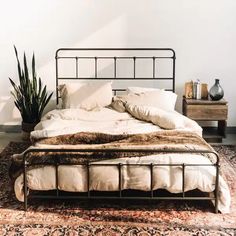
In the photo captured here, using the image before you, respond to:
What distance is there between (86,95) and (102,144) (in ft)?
5.06

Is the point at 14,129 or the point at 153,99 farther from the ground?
the point at 153,99

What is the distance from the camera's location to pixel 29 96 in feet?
17.4

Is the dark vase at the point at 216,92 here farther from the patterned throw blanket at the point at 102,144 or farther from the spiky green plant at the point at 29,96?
the spiky green plant at the point at 29,96

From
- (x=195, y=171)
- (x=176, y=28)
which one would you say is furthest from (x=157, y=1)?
(x=195, y=171)

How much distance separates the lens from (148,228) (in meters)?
3.19

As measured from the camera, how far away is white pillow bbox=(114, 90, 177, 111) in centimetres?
493

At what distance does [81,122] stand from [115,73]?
4.34ft

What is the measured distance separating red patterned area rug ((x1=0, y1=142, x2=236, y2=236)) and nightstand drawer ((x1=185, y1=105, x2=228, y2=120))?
1.77 metres

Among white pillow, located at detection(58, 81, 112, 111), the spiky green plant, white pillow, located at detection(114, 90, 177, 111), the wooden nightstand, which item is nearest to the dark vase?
the wooden nightstand

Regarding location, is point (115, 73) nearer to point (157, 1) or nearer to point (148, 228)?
point (157, 1)

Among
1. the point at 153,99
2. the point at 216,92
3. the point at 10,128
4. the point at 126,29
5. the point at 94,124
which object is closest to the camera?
the point at 94,124

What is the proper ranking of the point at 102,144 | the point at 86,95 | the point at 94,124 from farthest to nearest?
the point at 86,95 → the point at 94,124 → the point at 102,144

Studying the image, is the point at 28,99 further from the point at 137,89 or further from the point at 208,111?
the point at 208,111

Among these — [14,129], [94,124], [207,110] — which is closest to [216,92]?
[207,110]
